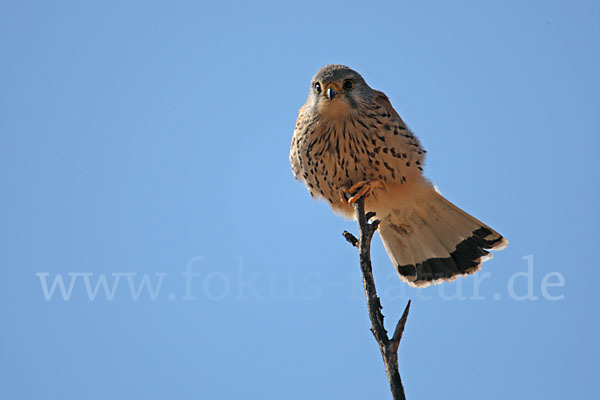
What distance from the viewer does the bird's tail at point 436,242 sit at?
4.44 metres

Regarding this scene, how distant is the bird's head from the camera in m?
3.97

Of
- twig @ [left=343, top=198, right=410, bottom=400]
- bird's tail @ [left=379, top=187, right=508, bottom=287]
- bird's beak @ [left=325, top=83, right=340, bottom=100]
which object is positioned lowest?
twig @ [left=343, top=198, right=410, bottom=400]

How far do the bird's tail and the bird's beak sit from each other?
924 mm

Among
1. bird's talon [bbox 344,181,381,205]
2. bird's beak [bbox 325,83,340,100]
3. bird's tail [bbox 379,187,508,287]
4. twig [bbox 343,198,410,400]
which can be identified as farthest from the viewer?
bird's tail [bbox 379,187,508,287]

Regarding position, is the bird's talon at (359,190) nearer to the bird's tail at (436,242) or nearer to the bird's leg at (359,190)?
the bird's leg at (359,190)

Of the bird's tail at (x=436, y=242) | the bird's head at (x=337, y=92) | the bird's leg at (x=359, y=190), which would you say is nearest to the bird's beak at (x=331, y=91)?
the bird's head at (x=337, y=92)

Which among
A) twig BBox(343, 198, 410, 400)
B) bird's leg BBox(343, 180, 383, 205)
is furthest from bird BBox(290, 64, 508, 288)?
twig BBox(343, 198, 410, 400)

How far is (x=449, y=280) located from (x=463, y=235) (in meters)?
0.31

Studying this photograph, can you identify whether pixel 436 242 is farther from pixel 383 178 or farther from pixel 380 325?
pixel 380 325

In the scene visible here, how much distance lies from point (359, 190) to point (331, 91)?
61 cm

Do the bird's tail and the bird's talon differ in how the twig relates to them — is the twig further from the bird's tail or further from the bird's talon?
the bird's tail

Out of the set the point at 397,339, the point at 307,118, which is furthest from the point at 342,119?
the point at 397,339

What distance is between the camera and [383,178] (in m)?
4.01

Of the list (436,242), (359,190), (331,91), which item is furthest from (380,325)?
(436,242)
